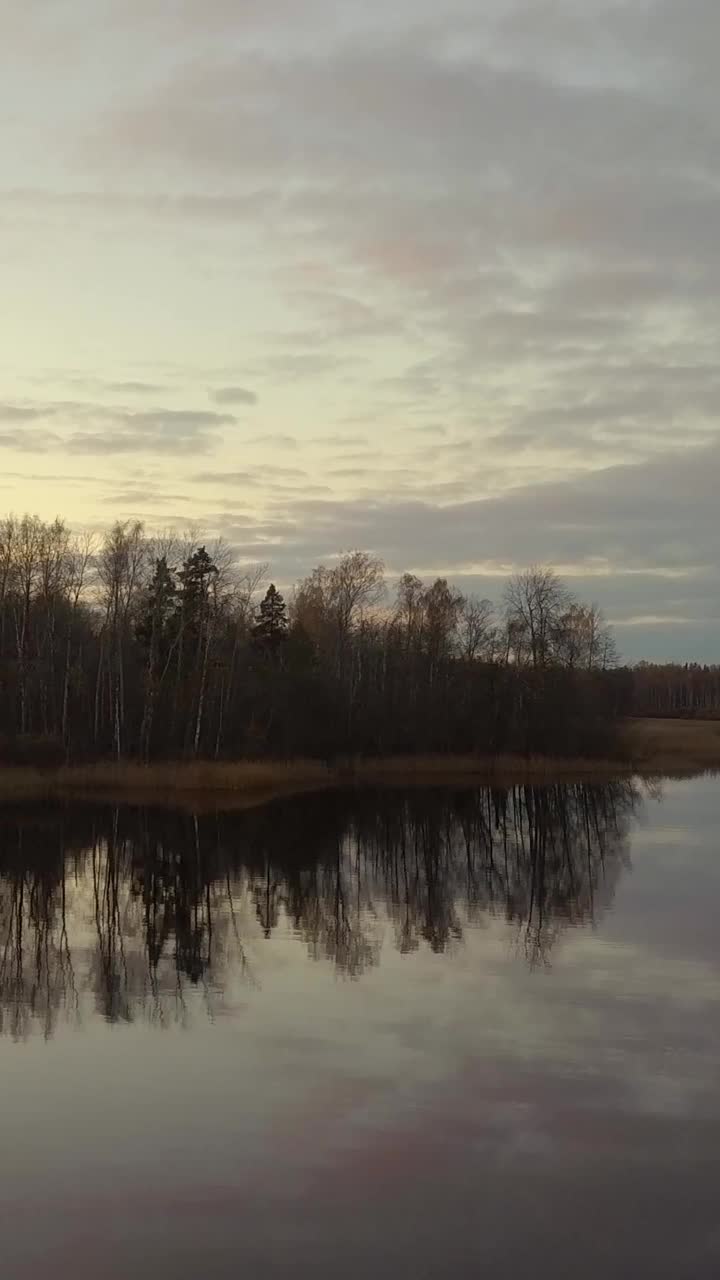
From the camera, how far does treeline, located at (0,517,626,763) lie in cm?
4650

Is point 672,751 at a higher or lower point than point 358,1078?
higher

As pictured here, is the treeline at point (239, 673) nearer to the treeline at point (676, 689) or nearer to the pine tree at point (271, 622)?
the pine tree at point (271, 622)

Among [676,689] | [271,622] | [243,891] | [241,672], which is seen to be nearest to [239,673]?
[241,672]

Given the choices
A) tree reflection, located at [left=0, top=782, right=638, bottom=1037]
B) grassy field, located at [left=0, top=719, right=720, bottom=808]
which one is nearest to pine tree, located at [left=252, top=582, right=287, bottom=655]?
grassy field, located at [left=0, top=719, right=720, bottom=808]

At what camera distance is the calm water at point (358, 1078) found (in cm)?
704

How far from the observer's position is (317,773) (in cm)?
4722

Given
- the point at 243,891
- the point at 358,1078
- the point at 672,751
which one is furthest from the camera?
the point at 672,751

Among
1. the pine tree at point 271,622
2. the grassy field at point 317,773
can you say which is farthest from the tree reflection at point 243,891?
the pine tree at point 271,622

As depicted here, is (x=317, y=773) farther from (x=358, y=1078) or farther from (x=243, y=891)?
(x=358, y=1078)

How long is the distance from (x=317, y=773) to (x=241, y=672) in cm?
848

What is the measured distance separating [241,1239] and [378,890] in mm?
14021

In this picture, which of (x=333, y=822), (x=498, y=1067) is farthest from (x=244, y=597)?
Result: (x=498, y=1067)

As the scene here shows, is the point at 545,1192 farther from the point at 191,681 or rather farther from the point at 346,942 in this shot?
the point at 191,681

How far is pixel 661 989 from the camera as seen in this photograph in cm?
1324
